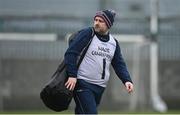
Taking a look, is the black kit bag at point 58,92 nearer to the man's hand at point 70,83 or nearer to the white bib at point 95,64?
the man's hand at point 70,83

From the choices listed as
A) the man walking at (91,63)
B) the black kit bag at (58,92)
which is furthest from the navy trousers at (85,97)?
the black kit bag at (58,92)

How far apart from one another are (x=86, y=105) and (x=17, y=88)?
12402 millimetres

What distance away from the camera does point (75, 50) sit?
9.40 m

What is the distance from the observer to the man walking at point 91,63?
30.8ft

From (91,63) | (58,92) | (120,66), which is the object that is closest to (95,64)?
(91,63)

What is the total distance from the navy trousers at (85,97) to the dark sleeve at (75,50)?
0.27 metres

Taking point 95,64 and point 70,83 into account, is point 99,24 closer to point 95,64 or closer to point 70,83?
point 95,64

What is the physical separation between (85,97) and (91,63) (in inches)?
17.8

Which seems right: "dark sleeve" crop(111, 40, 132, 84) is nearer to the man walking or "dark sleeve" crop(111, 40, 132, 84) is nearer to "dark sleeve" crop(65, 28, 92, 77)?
the man walking

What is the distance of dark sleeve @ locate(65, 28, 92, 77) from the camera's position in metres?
9.33

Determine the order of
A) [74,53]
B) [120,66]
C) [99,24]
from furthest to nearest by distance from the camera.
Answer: [120,66], [99,24], [74,53]

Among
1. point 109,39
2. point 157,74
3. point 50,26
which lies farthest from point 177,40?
point 109,39

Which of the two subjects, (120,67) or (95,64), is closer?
(95,64)

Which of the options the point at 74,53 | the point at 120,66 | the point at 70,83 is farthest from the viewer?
the point at 120,66
